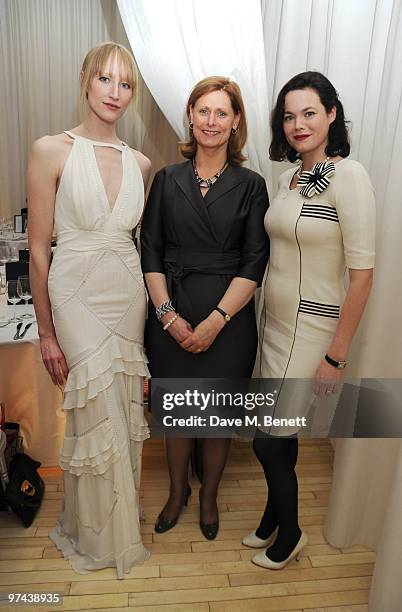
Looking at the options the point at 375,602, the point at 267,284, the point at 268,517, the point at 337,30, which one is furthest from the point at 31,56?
the point at 375,602

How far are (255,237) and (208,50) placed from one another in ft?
3.23

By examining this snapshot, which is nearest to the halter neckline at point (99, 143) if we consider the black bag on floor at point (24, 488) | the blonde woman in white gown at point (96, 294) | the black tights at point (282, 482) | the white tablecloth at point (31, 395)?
the blonde woman in white gown at point (96, 294)

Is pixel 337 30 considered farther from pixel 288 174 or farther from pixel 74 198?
pixel 74 198

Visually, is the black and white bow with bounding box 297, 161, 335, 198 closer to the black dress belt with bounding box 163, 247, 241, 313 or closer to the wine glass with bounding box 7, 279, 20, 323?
the black dress belt with bounding box 163, 247, 241, 313

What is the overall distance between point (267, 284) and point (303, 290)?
171 millimetres

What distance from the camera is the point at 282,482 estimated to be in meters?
1.74

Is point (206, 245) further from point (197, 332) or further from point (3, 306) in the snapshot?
point (3, 306)

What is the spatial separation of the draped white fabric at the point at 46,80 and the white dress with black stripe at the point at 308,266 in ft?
7.56

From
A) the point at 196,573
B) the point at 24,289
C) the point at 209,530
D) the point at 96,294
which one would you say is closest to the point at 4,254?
the point at 24,289

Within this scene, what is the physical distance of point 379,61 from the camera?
6.40ft

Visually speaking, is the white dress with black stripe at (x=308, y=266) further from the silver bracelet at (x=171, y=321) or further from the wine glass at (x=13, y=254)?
the wine glass at (x=13, y=254)

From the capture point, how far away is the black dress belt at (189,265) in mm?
1745

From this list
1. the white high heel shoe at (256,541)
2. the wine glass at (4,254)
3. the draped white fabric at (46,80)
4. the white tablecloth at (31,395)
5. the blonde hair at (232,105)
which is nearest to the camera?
the blonde hair at (232,105)

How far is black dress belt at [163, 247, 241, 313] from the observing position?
1.75 meters
